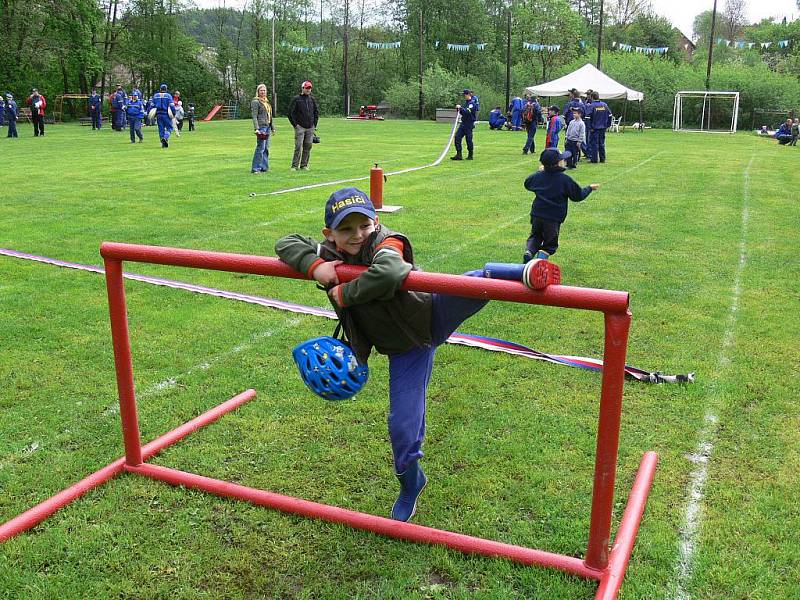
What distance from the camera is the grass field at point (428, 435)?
3320 mm

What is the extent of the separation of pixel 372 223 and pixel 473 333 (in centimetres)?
336

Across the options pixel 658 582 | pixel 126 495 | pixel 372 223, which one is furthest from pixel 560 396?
pixel 126 495

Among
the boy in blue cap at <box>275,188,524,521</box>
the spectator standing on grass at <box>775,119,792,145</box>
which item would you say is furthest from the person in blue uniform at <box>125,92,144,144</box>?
the spectator standing on grass at <box>775,119,792,145</box>

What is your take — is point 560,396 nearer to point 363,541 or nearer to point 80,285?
point 363,541

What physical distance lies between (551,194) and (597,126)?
13853 millimetres

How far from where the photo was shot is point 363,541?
3.53 meters

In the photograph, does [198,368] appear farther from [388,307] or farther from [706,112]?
[706,112]

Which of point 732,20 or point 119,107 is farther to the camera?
point 732,20

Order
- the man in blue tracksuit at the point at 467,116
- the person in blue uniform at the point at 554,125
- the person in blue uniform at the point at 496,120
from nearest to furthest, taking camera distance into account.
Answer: the person in blue uniform at the point at 554,125
the man in blue tracksuit at the point at 467,116
the person in blue uniform at the point at 496,120

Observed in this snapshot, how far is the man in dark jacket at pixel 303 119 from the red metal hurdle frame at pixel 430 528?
12.9 metres

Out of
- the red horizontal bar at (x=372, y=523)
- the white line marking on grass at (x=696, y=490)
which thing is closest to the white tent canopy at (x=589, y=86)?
the white line marking on grass at (x=696, y=490)

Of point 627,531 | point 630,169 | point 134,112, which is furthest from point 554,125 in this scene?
point 627,531

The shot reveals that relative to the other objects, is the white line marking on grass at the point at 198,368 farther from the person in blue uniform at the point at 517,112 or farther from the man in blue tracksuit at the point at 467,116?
the person in blue uniform at the point at 517,112

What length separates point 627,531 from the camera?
3459 mm
